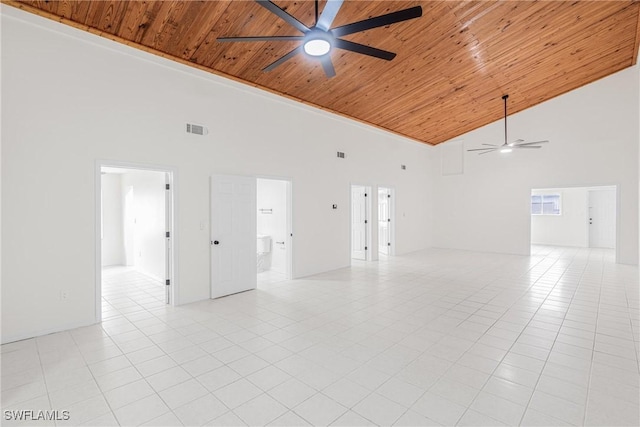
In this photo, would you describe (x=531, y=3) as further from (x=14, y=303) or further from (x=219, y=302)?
(x=14, y=303)

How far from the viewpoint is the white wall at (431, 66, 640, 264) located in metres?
6.93

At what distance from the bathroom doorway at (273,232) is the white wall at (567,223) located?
8.51 metres

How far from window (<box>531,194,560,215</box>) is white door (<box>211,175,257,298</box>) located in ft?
34.0

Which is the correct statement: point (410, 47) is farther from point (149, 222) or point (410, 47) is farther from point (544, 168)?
point (544, 168)

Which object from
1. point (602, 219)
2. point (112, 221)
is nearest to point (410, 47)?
point (112, 221)

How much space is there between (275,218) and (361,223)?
2501 millimetres

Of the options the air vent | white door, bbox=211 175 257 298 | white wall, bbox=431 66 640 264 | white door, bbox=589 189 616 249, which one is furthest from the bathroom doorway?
white door, bbox=589 189 616 249

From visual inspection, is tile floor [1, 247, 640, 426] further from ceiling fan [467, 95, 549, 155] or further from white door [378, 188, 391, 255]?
white door [378, 188, 391, 255]

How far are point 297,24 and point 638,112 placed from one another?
8373mm

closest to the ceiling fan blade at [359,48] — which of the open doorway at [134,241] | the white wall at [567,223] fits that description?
the open doorway at [134,241]

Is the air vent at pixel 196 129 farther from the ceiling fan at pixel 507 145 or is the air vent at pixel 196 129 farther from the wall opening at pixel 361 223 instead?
the ceiling fan at pixel 507 145

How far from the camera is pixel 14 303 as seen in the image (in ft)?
10.4

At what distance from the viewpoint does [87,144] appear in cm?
359

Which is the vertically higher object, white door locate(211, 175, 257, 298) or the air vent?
the air vent
